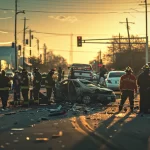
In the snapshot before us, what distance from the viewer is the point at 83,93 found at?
2009cm

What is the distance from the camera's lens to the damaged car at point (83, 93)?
65.5 feet

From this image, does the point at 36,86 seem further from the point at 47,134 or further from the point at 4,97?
the point at 47,134

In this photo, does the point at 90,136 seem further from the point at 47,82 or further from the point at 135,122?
the point at 47,82

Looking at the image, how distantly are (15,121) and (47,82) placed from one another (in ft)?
26.9

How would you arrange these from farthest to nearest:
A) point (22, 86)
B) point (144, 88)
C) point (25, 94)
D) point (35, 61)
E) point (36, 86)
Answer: point (35, 61), point (36, 86), point (22, 86), point (25, 94), point (144, 88)

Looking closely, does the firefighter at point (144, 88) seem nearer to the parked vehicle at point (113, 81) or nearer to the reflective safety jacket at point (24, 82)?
the reflective safety jacket at point (24, 82)

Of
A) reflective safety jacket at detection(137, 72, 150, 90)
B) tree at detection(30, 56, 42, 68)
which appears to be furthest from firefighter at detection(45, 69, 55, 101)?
tree at detection(30, 56, 42, 68)

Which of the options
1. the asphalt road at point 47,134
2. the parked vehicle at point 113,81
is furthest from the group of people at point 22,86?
the parked vehicle at point 113,81

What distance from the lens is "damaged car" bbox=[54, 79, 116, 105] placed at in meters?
20.0

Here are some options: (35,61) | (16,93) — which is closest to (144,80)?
(16,93)

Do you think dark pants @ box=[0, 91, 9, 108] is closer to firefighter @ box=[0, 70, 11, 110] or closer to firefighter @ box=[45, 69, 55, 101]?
Answer: firefighter @ box=[0, 70, 11, 110]

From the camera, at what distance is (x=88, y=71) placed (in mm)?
36000

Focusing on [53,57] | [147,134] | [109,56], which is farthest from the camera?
[53,57]

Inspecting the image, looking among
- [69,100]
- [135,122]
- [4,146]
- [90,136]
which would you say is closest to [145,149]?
[90,136]
